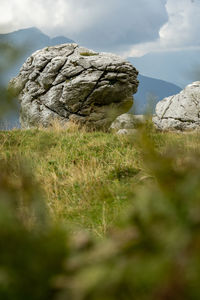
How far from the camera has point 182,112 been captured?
17250mm

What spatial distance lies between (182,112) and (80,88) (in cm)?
545

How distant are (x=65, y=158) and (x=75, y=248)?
25.4 ft

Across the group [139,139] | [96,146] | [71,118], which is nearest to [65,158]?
[96,146]

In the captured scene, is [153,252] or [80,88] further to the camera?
[80,88]

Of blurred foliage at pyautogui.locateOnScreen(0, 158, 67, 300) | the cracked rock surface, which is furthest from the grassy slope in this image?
the cracked rock surface

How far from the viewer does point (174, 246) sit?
0.54 metres

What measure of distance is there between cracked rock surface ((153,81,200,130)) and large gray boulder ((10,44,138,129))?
6.62 feet

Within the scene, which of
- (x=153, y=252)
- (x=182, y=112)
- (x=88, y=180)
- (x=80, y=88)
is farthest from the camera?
(x=80, y=88)

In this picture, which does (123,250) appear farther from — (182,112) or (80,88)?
(182,112)

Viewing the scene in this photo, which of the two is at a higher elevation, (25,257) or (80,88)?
(80,88)

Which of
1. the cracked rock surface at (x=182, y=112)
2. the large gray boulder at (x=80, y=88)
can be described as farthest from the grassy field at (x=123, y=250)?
the large gray boulder at (x=80, y=88)

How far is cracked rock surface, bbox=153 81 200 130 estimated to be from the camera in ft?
55.5

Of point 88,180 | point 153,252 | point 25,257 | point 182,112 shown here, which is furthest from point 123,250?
point 182,112

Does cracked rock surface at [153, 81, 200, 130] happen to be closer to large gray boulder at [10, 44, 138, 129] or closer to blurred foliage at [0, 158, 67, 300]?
large gray boulder at [10, 44, 138, 129]
